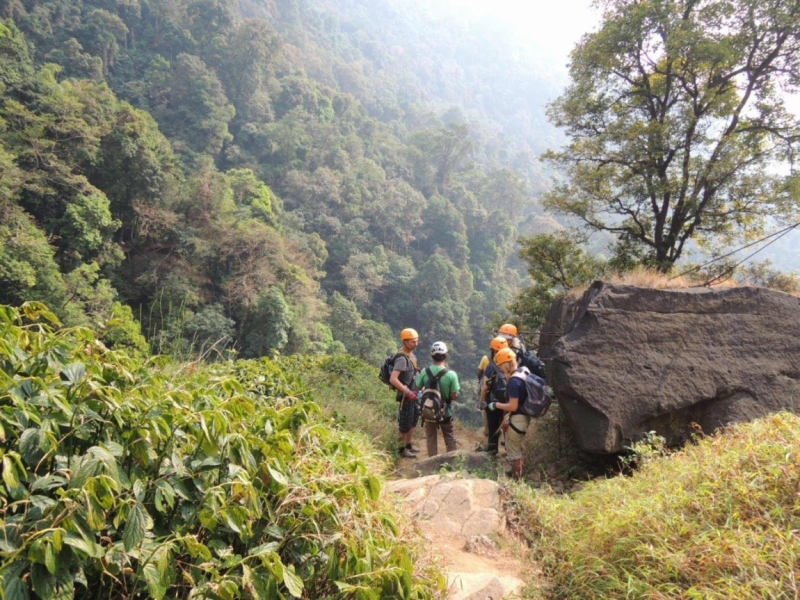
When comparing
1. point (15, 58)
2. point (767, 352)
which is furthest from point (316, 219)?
point (767, 352)

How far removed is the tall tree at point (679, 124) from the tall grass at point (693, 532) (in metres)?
6.44

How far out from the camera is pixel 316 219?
33750 mm

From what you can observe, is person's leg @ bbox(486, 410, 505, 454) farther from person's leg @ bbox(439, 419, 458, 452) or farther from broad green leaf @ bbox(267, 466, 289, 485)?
broad green leaf @ bbox(267, 466, 289, 485)

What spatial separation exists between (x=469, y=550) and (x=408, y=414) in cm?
263

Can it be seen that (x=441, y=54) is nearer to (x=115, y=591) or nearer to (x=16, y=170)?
(x=16, y=170)

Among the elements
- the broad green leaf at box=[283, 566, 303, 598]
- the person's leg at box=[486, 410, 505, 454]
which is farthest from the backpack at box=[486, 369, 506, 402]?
the broad green leaf at box=[283, 566, 303, 598]

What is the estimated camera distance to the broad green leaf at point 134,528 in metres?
1.30

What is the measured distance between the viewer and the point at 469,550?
291cm

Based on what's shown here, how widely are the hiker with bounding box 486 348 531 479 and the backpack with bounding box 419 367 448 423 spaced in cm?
86

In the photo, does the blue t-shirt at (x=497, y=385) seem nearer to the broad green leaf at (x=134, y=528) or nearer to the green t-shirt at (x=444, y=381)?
the green t-shirt at (x=444, y=381)

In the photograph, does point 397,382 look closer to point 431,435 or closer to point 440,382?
point 440,382

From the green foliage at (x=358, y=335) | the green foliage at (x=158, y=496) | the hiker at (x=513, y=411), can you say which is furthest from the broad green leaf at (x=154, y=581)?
the green foliage at (x=358, y=335)

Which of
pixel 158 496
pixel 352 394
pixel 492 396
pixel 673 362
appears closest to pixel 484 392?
pixel 492 396

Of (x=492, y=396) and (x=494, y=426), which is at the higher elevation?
(x=492, y=396)
